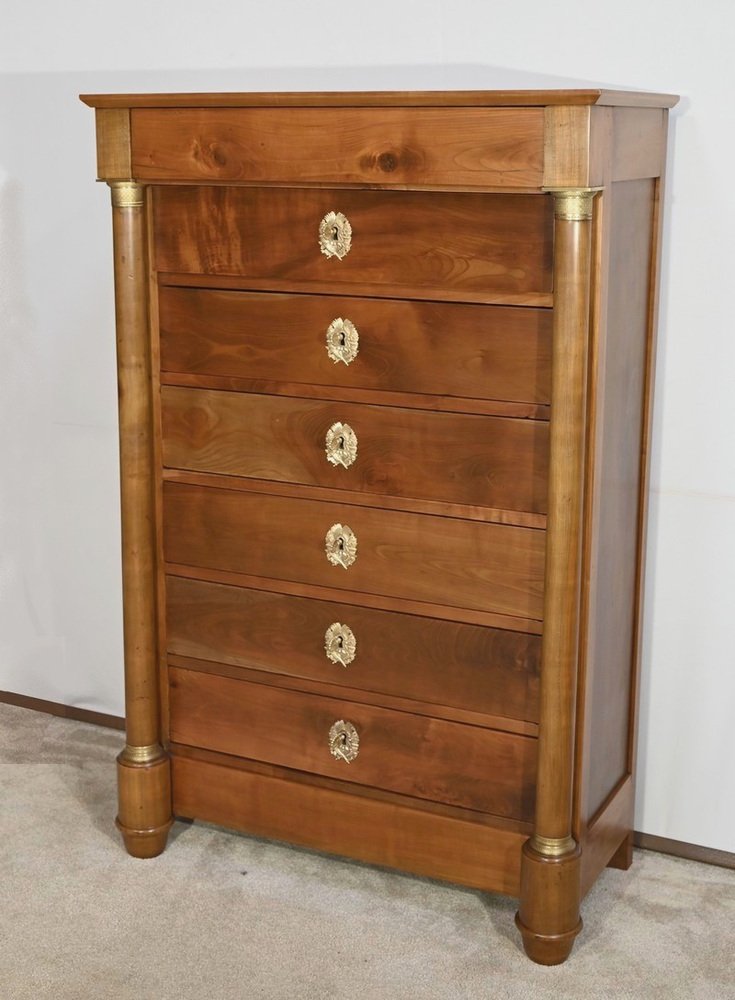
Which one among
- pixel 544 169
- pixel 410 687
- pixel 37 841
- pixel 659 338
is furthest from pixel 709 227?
pixel 37 841

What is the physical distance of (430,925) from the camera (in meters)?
2.21

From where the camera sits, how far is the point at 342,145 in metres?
1.98

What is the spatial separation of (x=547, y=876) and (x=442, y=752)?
0.82 feet

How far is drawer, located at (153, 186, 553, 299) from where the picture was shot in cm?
195

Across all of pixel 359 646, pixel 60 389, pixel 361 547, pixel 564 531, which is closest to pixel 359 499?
pixel 361 547

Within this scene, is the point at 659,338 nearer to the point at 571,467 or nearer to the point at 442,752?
the point at 571,467

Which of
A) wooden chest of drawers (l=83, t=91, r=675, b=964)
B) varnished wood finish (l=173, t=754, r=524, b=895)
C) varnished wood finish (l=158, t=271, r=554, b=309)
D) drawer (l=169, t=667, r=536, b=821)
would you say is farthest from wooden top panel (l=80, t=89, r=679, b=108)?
varnished wood finish (l=173, t=754, r=524, b=895)

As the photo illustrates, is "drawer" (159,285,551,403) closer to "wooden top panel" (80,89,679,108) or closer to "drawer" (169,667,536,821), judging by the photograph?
"wooden top panel" (80,89,679,108)

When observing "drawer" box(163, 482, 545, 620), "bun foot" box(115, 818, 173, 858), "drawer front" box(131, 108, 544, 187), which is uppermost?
"drawer front" box(131, 108, 544, 187)

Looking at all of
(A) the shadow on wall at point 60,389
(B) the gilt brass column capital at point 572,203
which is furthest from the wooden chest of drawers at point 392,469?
(A) the shadow on wall at point 60,389

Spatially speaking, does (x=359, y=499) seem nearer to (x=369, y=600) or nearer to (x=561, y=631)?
(x=369, y=600)

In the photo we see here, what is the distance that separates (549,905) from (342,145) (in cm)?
Answer: 120

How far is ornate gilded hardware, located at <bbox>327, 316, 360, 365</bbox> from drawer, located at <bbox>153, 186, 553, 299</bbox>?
0.06 metres

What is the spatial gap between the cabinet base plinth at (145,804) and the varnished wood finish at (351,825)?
3 centimetres
